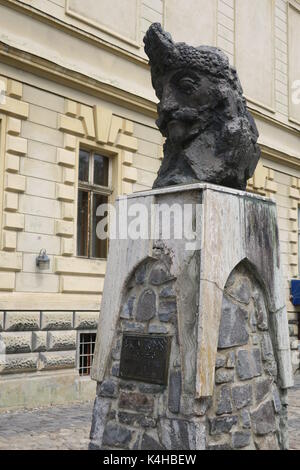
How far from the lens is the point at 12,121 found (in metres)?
9.20

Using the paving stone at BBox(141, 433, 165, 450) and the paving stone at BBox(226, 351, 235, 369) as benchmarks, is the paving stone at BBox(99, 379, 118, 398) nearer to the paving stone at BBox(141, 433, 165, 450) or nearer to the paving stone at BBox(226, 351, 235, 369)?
the paving stone at BBox(141, 433, 165, 450)

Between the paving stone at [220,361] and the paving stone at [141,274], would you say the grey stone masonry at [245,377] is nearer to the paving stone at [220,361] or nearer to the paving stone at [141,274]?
the paving stone at [220,361]

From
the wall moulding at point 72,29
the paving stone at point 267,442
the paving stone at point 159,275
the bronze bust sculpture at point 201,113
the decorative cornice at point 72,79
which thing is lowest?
the paving stone at point 267,442

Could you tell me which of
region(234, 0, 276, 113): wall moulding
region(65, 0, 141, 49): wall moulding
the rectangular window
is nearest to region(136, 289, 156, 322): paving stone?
the rectangular window

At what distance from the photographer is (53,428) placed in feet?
23.4

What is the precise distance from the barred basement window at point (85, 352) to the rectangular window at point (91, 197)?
138cm

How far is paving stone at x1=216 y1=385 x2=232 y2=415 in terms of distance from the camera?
443 cm

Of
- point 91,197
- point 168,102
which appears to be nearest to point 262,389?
point 168,102

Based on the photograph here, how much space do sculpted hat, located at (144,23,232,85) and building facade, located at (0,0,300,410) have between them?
456 cm

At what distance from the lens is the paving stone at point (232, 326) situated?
4527mm

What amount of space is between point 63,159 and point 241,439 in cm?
636

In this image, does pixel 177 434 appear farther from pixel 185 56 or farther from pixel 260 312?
pixel 185 56

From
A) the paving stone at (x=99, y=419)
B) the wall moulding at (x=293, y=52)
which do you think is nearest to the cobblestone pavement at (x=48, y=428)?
the paving stone at (x=99, y=419)
